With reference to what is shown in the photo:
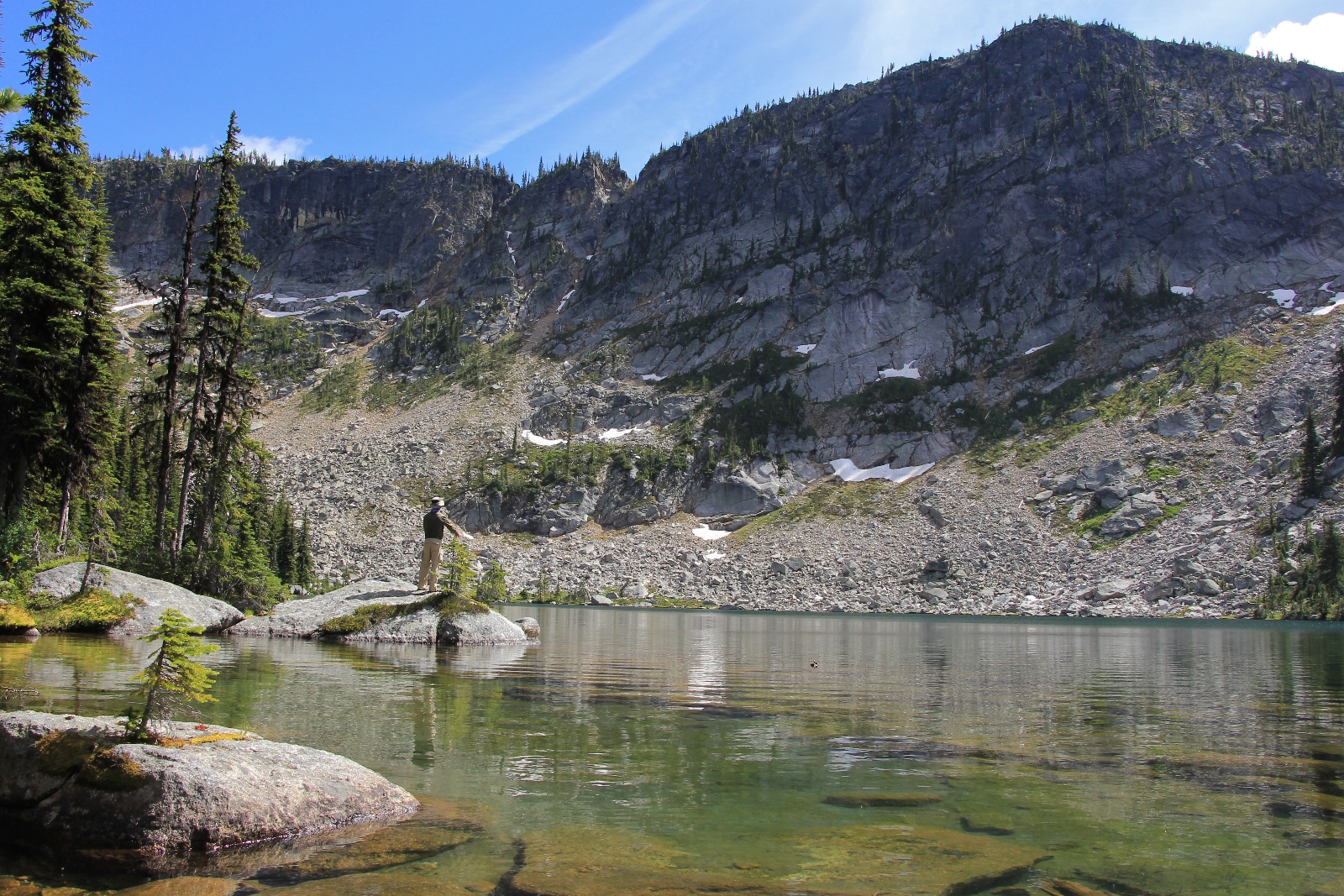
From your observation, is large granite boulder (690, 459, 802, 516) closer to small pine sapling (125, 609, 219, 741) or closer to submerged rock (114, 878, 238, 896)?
small pine sapling (125, 609, 219, 741)

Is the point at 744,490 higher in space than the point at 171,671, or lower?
higher

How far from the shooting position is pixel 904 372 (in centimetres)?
15225

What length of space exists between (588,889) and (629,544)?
4543 inches

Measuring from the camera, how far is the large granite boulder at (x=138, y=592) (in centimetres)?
2211

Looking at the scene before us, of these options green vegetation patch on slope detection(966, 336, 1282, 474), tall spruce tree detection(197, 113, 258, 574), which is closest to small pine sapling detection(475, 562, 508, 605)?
tall spruce tree detection(197, 113, 258, 574)

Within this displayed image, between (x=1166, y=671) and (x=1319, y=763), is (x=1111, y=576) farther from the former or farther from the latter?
(x=1319, y=763)

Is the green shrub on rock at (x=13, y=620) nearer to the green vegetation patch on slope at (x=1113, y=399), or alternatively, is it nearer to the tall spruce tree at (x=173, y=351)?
the tall spruce tree at (x=173, y=351)

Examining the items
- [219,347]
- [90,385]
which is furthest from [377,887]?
[219,347]

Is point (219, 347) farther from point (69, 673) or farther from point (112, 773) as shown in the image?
point (112, 773)

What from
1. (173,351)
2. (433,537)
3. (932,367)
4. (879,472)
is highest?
(932,367)

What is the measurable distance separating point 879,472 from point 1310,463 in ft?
186

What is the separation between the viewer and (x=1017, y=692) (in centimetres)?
1836

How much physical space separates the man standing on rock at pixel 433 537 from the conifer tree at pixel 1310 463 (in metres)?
95.0

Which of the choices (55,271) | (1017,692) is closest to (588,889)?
(1017,692)
